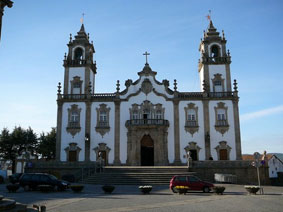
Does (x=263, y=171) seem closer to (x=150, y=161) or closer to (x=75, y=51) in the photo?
(x=150, y=161)

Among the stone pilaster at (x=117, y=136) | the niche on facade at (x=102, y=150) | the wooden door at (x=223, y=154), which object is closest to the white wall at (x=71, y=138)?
the niche on facade at (x=102, y=150)

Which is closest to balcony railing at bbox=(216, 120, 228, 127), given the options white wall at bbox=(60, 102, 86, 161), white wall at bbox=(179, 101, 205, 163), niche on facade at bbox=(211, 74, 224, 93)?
white wall at bbox=(179, 101, 205, 163)

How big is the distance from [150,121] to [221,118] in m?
8.61

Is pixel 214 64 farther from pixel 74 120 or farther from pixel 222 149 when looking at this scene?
pixel 74 120

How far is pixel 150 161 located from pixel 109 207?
23813 millimetres

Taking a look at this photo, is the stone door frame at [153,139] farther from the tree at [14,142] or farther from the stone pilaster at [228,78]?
the tree at [14,142]

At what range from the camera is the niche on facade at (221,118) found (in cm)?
3678

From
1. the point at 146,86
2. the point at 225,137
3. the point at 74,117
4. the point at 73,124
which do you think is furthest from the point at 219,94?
the point at 73,124

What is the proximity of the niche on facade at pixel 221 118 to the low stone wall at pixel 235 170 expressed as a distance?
23.3 feet

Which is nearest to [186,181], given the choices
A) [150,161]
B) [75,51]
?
[150,161]

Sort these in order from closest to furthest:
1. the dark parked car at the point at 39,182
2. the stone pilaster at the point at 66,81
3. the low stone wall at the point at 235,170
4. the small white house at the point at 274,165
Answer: the dark parked car at the point at 39,182 < the low stone wall at the point at 235,170 < the stone pilaster at the point at 66,81 < the small white house at the point at 274,165

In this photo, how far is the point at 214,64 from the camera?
4000cm

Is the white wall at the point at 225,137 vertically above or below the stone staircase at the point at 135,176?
above

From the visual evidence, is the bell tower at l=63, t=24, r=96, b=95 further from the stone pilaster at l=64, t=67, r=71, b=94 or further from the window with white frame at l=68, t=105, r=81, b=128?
the window with white frame at l=68, t=105, r=81, b=128
